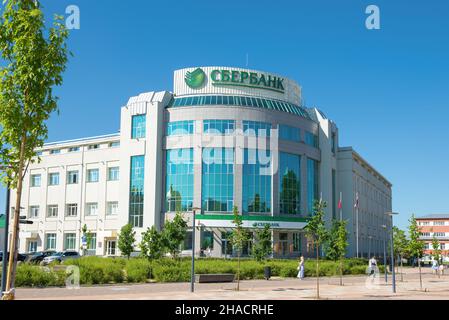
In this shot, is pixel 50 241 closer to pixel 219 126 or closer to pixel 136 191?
pixel 136 191

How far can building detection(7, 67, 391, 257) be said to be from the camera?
67625 millimetres

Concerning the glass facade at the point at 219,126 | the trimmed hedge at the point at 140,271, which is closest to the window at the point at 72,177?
the glass facade at the point at 219,126

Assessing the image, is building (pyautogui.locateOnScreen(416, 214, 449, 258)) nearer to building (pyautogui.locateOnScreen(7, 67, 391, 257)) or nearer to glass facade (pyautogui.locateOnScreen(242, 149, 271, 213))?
building (pyautogui.locateOnScreen(7, 67, 391, 257))

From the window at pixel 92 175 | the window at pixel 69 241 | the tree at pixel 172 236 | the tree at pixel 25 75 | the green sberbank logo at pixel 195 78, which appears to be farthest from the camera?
the window at pixel 92 175

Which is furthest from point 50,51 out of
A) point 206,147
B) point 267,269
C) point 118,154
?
point 118,154

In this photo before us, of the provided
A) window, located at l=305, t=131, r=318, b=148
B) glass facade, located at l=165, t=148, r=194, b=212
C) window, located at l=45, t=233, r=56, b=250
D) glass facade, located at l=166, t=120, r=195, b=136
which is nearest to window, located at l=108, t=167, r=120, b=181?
glass facade, located at l=165, t=148, r=194, b=212

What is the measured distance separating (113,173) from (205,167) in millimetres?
15971

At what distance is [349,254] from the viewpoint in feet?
273

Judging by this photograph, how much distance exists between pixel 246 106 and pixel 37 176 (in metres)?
37.4

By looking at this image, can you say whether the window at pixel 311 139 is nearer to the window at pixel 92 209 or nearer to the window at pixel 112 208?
the window at pixel 112 208

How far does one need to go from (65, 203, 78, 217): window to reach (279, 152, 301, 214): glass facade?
30827 millimetres

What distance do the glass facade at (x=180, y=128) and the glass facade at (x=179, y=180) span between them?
2236 millimetres

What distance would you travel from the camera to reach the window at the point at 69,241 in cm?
7749
